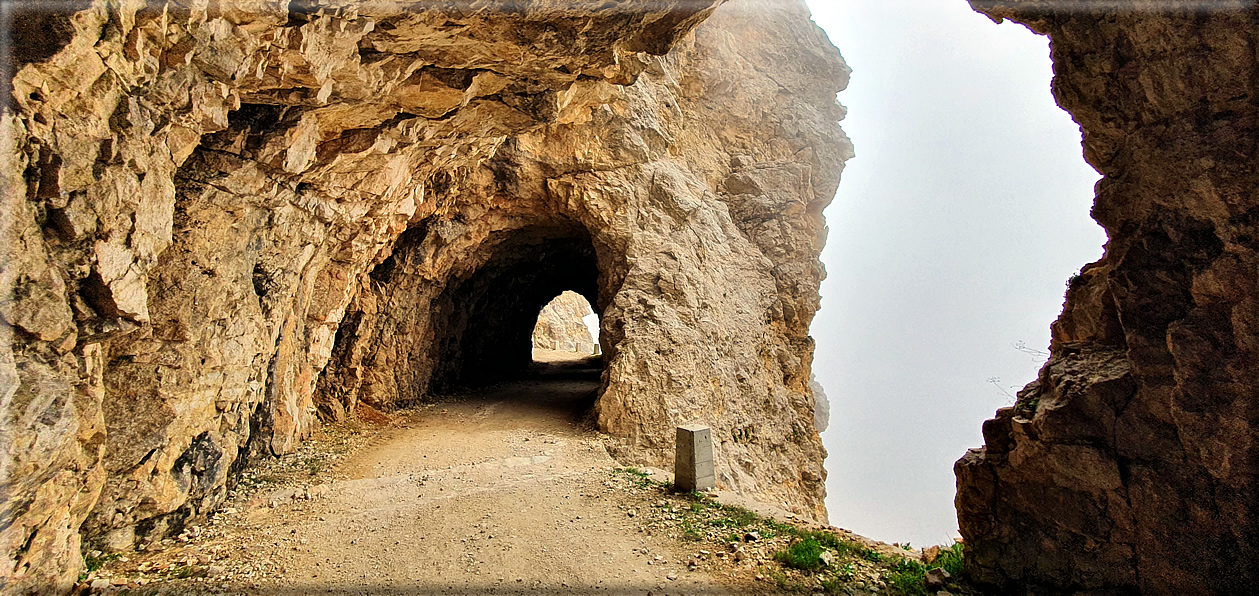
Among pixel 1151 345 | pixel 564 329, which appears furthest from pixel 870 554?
pixel 564 329

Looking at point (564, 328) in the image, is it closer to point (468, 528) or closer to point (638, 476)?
point (638, 476)

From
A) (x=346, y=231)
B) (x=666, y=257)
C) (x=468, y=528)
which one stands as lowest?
(x=468, y=528)

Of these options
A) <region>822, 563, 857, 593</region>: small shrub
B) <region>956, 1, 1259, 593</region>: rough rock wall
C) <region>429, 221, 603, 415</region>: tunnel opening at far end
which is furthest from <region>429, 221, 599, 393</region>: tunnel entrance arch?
<region>956, 1, 1259, 593</region>: rough rock wall

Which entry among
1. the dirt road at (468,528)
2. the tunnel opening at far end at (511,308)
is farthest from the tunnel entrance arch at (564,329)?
the dirt road at (468,528)

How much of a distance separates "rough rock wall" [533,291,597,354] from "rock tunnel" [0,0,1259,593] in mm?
27328

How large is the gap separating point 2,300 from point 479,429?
31.2ft

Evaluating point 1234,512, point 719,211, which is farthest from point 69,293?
point 719,211

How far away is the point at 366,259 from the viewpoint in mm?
12109

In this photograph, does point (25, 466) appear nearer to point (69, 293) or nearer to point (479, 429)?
point (69, 293)

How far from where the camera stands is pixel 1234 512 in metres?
4.16

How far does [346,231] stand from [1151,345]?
1193cm

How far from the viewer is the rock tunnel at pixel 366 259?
168 inches

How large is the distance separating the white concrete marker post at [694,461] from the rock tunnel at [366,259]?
3157 mm

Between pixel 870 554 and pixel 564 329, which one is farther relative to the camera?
pixel 564 329
